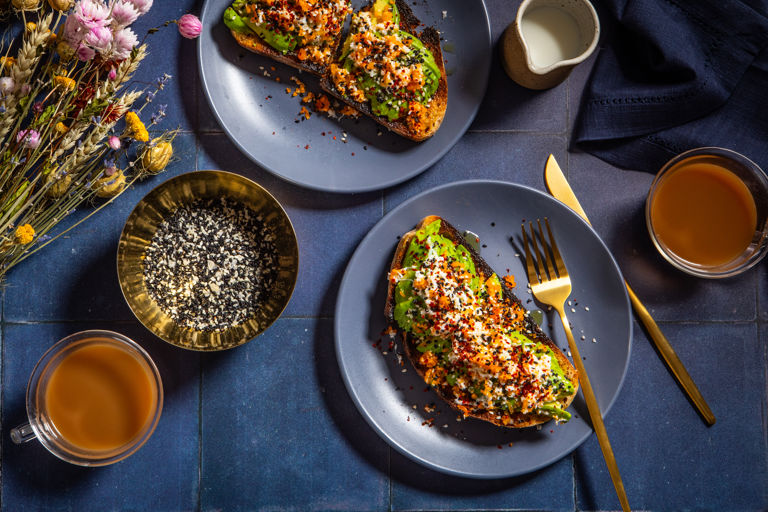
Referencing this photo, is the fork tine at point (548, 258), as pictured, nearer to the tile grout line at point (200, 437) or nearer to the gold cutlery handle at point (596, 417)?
the gold cutlery handle at point (596, 417)

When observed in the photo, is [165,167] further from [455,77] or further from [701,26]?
[701,26]

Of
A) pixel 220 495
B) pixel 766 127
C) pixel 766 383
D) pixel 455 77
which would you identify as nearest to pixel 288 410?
pixel 220 495

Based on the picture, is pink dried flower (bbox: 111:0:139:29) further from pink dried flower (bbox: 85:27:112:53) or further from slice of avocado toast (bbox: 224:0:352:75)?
slice of avocado toast (bbox: 224:0:352:75)

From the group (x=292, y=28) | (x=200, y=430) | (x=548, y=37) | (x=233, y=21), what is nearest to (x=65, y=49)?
(x=233, y=21)

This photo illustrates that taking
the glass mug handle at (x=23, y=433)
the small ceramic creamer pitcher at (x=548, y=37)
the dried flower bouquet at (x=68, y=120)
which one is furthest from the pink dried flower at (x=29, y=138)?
the small ceramic creamer pitcher at (x=548, y=37)

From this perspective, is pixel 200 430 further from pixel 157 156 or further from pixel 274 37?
pixel 274 37

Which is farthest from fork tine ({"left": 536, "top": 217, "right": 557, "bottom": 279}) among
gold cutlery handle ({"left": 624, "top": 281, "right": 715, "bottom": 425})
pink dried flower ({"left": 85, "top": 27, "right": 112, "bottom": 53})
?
pink dried flower ({"left": 85, "top": 27, "right": 112, "bottom": 53})
